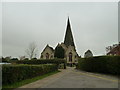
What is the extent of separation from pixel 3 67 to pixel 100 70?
55.1 feet

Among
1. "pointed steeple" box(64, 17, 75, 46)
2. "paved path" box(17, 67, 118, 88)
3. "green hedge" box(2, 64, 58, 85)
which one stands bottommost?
"paved path" box(17, 67, 118, 88)

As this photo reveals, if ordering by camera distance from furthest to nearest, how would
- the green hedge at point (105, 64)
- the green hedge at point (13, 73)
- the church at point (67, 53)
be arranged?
1. the church at point (67, 53)
2. the green hedge at point (105, 64)
3. the green hedge at point (13, 73)

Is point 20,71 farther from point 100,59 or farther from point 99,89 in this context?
point 100,59

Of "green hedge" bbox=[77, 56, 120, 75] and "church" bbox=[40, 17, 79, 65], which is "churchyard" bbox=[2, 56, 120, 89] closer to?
"green hedge" bbox=[77, 56, 120, 75]

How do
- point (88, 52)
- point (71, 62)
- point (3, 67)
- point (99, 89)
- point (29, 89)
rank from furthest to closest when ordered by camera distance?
point (88, 52)
point (71, 62)
point (3, 67)
point (29, 89)
point (99, 89)

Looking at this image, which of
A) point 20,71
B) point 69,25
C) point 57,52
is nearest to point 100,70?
point 20,71

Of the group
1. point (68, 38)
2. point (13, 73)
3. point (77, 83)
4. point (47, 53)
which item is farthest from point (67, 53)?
point (13, 73)

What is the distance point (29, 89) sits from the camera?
32.0ft

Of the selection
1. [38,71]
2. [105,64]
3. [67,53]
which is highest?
[67,53]

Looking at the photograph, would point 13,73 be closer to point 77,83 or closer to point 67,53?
point 77,83

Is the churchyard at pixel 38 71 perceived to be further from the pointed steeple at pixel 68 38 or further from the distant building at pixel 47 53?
the pointed steeple at pixel 68 38

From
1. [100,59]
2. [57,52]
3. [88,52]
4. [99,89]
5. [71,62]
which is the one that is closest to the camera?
[99,89]

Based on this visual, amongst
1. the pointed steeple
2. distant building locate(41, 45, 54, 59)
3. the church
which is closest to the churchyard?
the church

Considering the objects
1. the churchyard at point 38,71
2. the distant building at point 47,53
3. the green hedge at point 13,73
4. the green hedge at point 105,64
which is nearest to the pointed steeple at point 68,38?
the distant building at point 47,53
